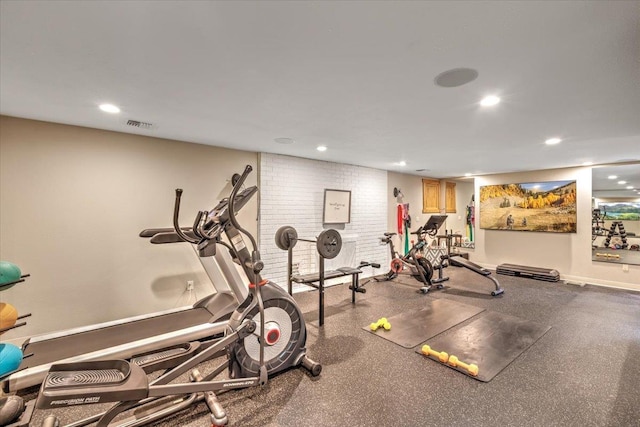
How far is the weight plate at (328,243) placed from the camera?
3229 mm

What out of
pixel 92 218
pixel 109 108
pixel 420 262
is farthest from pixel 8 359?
pixel 420 262

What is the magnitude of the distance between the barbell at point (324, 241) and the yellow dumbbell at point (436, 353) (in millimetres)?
1327

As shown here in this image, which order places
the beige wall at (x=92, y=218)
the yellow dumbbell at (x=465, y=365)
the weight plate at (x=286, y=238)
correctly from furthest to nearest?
the weight plate at (x=286, y=238) < the beige wall at (x=92, y=218) < the yellow dumbbell at (x=465, y=365)

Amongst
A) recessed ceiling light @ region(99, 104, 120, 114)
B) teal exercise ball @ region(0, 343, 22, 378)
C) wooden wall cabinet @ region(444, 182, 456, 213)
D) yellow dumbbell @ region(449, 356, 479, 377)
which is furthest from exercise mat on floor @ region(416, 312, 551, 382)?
wooden wall cabinet @ region(444, 182, 456, 213)

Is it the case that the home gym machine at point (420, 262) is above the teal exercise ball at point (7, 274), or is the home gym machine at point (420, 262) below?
below

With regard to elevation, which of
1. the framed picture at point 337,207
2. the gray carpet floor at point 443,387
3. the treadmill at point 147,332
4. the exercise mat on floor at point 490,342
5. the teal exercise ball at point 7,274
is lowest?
the gray carpet floor at point 443,387

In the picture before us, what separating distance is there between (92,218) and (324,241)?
2.66 meters

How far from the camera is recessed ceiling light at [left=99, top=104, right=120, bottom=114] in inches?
94.3

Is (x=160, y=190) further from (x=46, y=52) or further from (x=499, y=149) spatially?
(x=499, y=149)

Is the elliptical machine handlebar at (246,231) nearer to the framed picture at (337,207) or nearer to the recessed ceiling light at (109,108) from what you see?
the recessed ceiling light at (109,108)

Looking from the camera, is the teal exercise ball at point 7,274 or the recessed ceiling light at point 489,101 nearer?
the teal exercise ball at point 7,274

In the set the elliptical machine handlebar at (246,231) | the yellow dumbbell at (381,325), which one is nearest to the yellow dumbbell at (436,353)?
the yellow dumbbell at (381,325)

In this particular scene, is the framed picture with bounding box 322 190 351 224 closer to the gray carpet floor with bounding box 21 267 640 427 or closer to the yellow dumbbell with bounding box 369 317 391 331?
the gray carpet floor with bounding box 21 267 640 427

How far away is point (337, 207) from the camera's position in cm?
523
